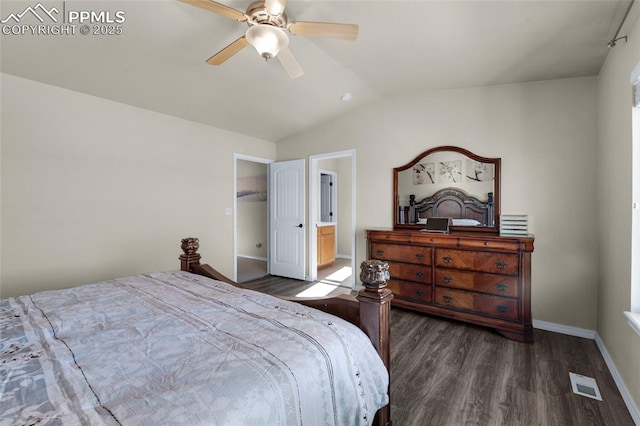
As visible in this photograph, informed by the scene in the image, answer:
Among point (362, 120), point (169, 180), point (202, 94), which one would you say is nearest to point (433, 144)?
point (362, 120)

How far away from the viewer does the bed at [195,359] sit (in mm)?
726

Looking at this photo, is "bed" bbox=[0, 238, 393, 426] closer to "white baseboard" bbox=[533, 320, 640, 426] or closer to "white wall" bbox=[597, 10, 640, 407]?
"white baseboard" bbox=[533, 320, 640, 426]

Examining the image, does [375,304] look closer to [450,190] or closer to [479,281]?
[479,281]

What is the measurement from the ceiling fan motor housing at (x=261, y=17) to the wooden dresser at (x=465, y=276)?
2364mm

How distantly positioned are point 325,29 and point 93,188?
8.93 ft

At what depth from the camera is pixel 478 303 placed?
280 cm

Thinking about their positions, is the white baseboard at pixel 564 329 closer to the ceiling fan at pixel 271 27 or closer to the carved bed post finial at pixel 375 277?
the carved bed post finial at pixel 375 277

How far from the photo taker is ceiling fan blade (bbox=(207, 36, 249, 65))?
1.96 meters

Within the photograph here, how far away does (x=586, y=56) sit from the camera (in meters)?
2.35

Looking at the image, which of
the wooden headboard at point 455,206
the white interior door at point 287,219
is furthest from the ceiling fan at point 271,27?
the white interior door at point 287,219

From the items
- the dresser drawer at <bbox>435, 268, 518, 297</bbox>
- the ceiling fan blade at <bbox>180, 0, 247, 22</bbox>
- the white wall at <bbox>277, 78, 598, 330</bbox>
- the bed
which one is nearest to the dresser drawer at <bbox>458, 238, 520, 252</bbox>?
the dresser drawer at <bbox>435, 268, 518, 297</bbox>

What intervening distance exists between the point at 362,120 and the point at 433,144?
3.51 ft

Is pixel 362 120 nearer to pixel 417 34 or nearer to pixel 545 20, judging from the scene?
pixel 417 34

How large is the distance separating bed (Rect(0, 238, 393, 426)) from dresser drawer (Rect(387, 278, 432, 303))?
1.97m
